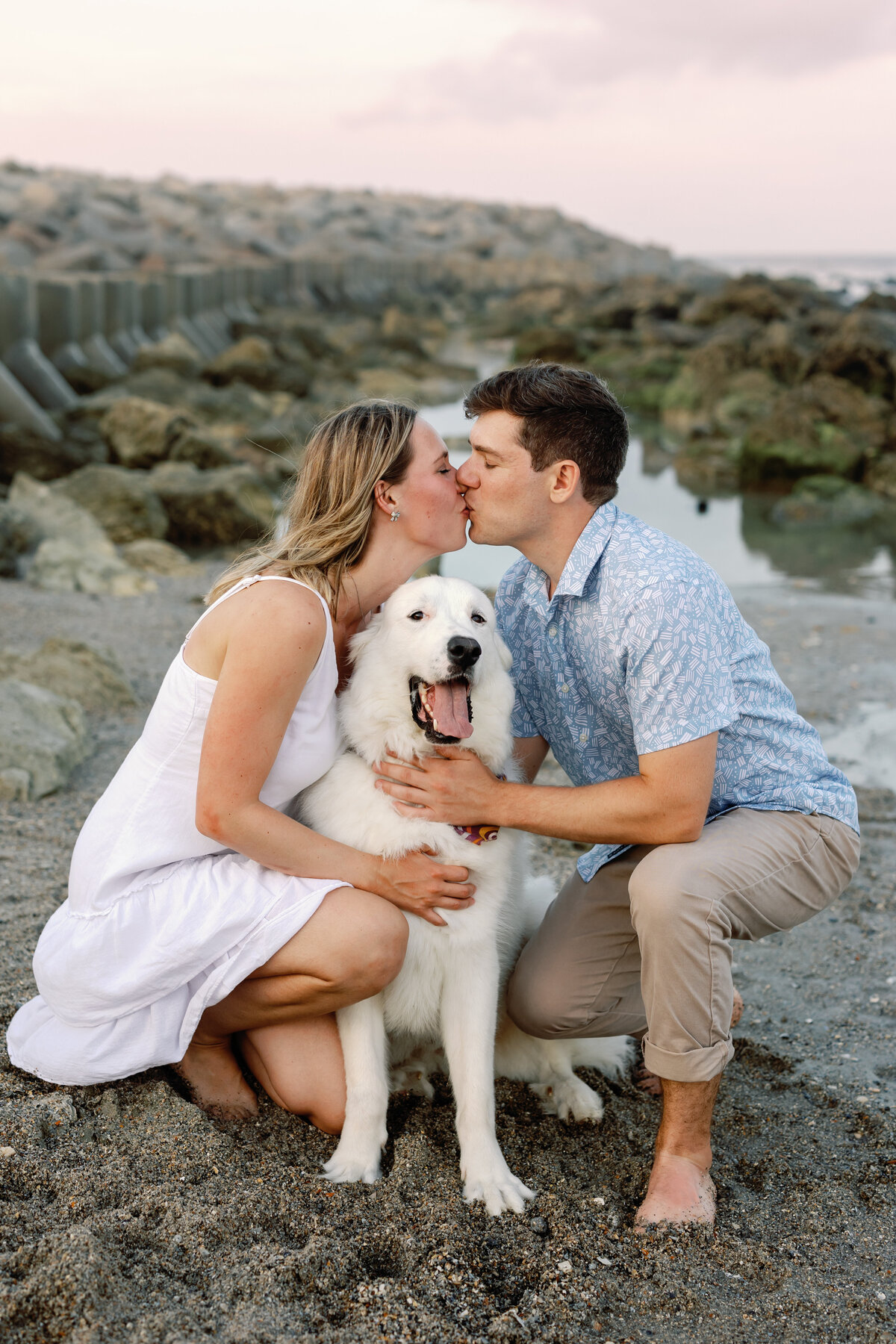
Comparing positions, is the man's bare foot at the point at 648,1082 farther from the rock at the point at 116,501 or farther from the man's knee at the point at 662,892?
the rock at the point at 116,501

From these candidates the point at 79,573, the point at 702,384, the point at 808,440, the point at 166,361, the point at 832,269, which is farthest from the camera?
the point at 832,269

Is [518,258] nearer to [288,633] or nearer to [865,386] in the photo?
[865,386]

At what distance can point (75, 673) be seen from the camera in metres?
5.55

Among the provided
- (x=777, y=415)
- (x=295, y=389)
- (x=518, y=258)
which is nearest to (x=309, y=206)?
(x=518, y=258)

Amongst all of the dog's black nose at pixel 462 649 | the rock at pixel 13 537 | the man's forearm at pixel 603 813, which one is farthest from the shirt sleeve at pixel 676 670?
the rock at pixel 13 537

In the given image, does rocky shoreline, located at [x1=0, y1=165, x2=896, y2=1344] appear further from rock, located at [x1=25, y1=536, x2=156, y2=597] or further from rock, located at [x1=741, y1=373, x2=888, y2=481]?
rock, located at [x1=741, y1=373, x2=888, y2=481]

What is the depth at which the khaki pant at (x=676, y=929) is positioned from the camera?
2479mm

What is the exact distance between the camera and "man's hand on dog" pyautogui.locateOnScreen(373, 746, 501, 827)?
267 cm

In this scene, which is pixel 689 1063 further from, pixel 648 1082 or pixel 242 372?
pixel 242 372

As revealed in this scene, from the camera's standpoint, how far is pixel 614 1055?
10.4 feet

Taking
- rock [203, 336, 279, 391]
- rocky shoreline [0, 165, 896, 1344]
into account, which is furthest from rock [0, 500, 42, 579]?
rock [203, 336, 279, 391]

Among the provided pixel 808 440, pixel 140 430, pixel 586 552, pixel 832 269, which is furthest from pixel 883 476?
pixel 832 269

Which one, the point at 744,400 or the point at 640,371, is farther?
the point at 640,371

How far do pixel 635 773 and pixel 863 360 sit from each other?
1613 cm
